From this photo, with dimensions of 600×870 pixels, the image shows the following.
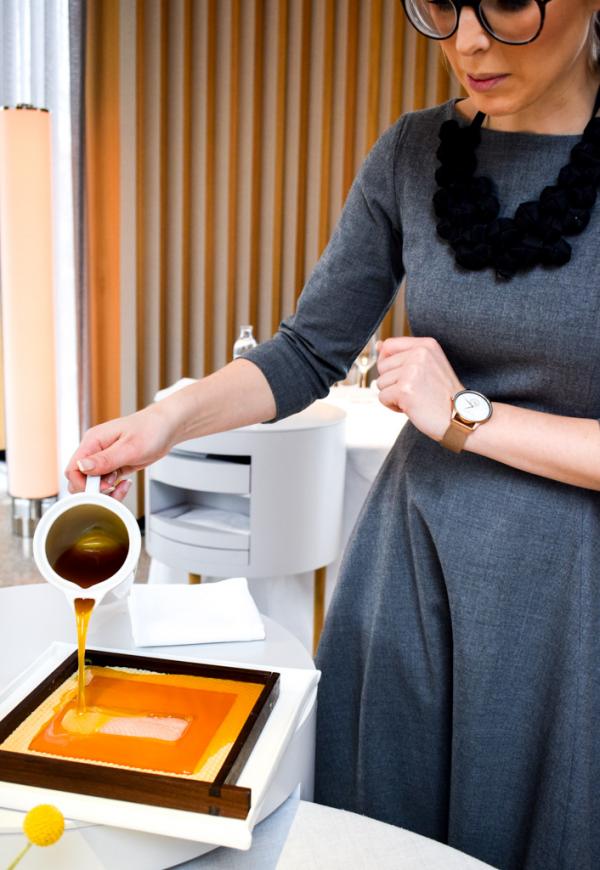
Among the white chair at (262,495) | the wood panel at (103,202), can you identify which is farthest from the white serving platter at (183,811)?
the wood panel at (103,202)

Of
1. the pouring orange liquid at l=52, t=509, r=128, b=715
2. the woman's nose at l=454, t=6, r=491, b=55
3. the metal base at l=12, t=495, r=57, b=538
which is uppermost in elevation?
the woman's nose at l=454, t=6, r=491, b=55

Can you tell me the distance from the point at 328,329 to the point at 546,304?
349 mm

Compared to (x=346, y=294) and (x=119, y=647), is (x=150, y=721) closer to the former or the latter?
(x=119, y=647)

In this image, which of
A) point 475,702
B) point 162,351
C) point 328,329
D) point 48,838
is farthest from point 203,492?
point 162,351

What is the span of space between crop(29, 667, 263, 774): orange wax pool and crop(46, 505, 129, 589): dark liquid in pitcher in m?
0.12

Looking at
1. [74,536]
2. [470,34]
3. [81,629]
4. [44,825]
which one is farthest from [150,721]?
[470,34]

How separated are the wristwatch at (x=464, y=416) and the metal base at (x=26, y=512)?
10.8ft

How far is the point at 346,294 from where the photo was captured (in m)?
1.32

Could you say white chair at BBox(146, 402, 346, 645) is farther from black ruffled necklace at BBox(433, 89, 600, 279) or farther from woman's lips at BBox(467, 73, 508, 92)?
woman's lips at BBox(467, 73, 508, 92)

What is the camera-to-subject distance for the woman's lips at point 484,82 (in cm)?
102

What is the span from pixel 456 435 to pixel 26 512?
11.1ft

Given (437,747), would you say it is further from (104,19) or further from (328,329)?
(104,19)

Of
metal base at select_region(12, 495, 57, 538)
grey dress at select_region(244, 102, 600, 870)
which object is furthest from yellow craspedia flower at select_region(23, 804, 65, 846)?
metal base at select_region(12, 495, 57, 538)

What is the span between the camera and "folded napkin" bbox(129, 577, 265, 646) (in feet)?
3.94
